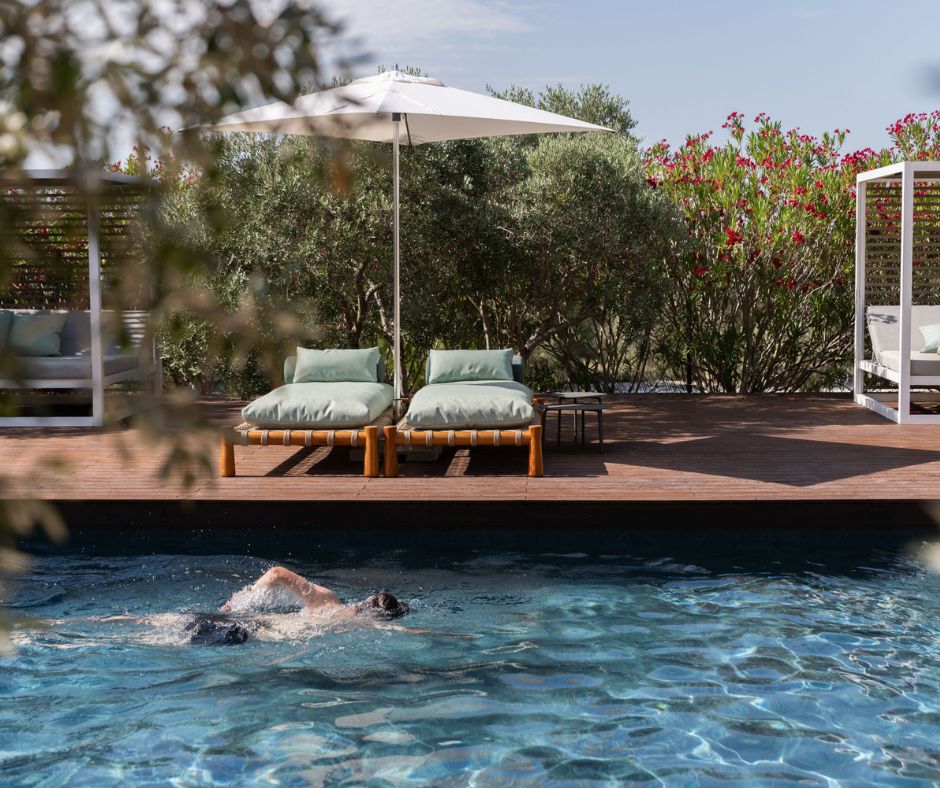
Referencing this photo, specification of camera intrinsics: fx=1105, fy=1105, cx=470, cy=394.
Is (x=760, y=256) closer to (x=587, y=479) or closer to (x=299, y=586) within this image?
(x=587, y=479)

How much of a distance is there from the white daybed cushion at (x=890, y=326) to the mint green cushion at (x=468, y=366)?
3.77m

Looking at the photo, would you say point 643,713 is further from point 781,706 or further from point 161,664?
point 161,664

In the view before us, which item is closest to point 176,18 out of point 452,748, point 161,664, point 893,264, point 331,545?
point 452,748

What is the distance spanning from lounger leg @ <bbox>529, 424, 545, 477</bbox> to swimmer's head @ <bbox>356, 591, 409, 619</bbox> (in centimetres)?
203

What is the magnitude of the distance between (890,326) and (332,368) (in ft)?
17.9

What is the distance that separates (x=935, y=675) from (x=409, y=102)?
5143 mm

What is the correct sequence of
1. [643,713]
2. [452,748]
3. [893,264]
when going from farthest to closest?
[893,264] < [643,713] < [452,748]

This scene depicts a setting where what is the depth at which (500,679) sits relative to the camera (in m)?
4.80

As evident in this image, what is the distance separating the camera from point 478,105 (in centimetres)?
829

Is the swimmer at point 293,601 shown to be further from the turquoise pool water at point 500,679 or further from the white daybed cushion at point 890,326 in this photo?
the white daybed cushion at point 890,326

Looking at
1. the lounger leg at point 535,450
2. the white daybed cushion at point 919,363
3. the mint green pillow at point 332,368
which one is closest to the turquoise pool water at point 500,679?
the lounger leg at point 535,450

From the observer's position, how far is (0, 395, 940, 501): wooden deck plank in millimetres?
6727

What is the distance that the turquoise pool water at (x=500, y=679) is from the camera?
4117 mm

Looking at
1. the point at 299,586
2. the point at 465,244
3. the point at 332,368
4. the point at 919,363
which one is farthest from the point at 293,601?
the point at 919,363
